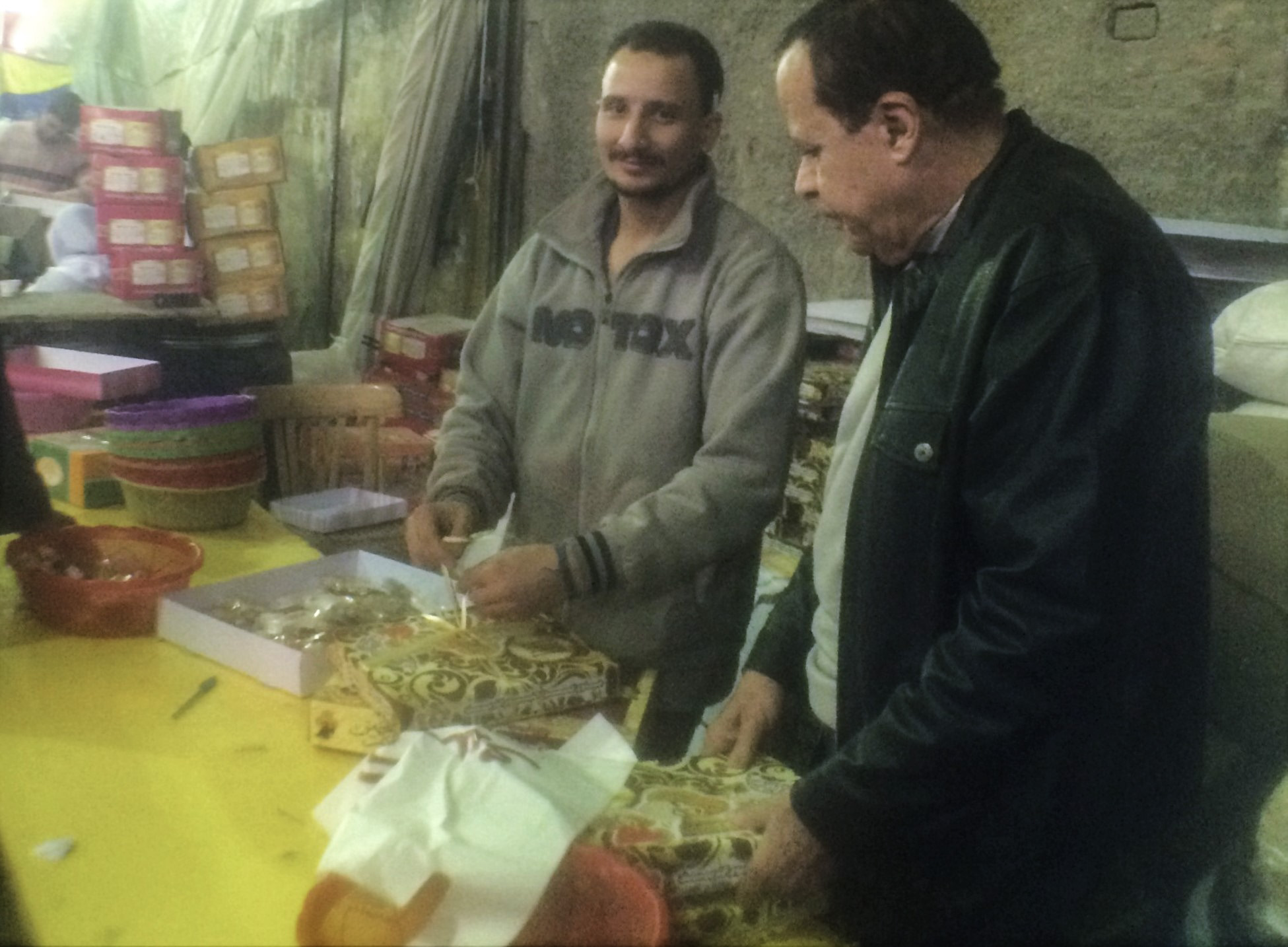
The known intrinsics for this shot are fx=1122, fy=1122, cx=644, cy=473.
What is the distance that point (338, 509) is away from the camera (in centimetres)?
254

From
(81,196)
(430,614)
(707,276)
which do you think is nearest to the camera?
(430,614)

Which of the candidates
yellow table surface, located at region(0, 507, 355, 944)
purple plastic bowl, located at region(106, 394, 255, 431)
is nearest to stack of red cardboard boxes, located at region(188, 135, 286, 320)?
purple plastic bowl, located at region(106, 394, 255, 431)

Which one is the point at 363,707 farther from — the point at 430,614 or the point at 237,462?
the point at 237,462

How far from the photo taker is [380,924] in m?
0.89

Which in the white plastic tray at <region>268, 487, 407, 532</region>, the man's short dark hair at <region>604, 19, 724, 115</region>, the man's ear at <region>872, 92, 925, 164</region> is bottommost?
the white plastic tray at <region>268, 487, 407, 532</region>

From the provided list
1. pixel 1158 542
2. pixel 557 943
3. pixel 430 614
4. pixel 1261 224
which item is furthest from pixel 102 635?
pixel 1261 224

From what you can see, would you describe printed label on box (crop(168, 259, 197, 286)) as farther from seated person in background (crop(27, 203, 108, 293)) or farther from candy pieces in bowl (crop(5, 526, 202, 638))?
candy pieces in bowl (crop(5, 526, 202, 638))

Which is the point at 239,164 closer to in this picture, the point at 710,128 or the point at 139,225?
the point at 139,225

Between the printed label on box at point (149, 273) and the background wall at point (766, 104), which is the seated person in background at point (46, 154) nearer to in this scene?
the background wall at point (766, 104)

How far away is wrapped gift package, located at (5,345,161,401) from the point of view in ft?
8.23

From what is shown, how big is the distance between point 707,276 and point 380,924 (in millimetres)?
1194

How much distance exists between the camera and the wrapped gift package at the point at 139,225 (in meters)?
3.88

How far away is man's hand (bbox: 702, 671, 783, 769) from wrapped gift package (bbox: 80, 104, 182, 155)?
3388 mm

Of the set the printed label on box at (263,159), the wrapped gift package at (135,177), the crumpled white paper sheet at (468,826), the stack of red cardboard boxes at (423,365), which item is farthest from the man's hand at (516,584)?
the printed label on box at (263,159)
